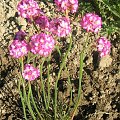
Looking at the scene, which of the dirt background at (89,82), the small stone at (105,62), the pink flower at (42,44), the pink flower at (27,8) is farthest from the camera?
the small stone at (105,62)

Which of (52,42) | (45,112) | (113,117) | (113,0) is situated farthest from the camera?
(113,0)

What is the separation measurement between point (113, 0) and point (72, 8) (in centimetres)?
149

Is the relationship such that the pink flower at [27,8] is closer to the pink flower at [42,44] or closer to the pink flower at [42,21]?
the pink flower at [42,21]

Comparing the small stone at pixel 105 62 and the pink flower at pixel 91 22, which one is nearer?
the pink flower at pixel 91 22

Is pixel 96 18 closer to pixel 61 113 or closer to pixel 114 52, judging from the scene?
pixel 61 113

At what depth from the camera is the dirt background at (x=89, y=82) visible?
2.59 metres

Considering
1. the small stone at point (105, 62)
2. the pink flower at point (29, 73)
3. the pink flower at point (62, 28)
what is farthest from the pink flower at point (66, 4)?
the small stone at point (105, 62)

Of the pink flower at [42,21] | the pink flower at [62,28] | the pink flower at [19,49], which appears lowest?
the pink flower at [19,49]

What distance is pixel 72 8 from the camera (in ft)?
6.09

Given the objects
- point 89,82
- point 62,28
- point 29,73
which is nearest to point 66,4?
point 62,28

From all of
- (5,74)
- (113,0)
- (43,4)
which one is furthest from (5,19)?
(113,0)

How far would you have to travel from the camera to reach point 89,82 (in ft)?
9.04

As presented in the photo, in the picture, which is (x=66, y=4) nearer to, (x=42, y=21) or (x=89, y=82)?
(x=42, y=21)

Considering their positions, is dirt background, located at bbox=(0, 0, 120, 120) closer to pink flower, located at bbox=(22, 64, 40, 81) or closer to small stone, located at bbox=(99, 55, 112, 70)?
small stone, located at bbox=(99, 55, 112, 70)
